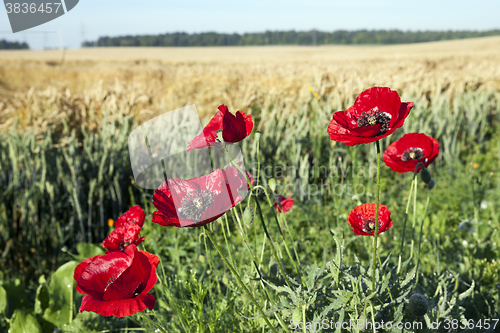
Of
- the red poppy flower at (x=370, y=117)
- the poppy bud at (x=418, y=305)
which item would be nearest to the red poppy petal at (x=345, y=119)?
the red poppy flower at (x=370, y=117)

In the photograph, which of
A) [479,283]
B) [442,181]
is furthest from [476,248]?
[442,181]

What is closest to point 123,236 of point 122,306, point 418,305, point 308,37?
point 122,306

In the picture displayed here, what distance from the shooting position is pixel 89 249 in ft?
5.89

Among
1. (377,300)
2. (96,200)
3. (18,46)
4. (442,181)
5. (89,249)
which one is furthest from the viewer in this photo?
(18,46)

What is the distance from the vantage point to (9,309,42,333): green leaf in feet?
4.72

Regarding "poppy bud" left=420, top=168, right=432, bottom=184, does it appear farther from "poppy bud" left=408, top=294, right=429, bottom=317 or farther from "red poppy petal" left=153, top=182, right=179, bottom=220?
"red poppy petal" left=153, top=182, right=179, bottom=220

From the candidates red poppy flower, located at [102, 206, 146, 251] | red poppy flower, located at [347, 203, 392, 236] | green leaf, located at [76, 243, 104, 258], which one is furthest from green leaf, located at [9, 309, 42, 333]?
red poppy flower, located at [347, 203, 392, 236]

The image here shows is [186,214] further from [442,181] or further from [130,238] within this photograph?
[442,181]

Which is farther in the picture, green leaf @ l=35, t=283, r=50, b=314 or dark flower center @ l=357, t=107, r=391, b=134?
green leaf @ l=35, t=283, r=50, b=314

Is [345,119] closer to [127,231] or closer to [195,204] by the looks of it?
[195,204]

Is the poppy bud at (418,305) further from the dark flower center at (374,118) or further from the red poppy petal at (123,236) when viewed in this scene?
the red poppy petal at (123,236)

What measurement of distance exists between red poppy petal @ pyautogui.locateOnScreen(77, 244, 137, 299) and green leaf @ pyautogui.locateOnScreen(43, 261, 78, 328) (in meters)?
0.85

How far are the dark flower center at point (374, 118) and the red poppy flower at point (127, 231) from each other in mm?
666

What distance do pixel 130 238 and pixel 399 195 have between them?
2277mm
